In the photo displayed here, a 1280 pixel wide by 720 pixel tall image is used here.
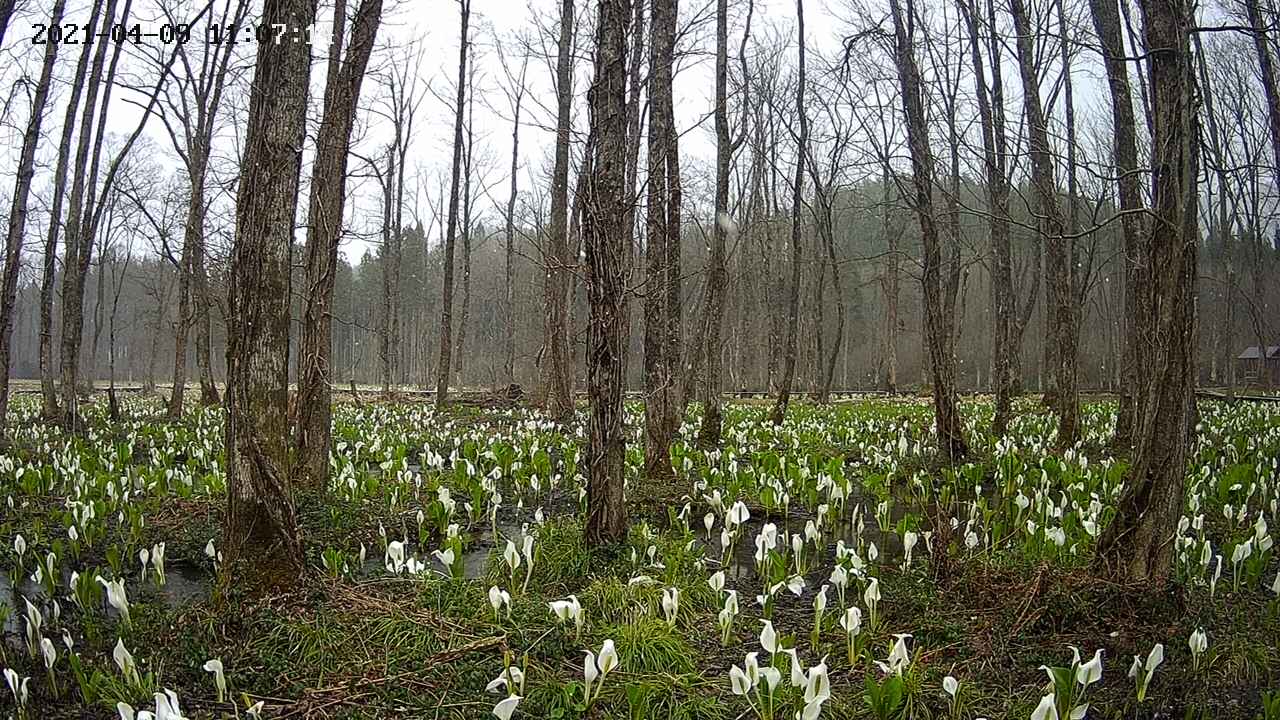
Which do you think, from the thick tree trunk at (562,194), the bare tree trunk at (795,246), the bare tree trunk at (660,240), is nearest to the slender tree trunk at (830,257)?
the bare tree trunk at (795,246)

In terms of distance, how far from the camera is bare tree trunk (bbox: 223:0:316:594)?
443 centimetres

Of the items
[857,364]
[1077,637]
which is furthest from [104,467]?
[857,364]

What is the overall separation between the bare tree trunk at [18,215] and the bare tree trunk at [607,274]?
338 inches

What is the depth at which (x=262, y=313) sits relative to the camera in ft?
14.9

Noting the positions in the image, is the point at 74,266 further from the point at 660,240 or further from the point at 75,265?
the point at 660,240

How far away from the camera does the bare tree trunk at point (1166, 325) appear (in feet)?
14.0

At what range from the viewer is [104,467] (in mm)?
8961

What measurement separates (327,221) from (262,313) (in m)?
2.81

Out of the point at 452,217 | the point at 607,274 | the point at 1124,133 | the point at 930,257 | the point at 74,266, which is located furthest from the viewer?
the point at 452,217

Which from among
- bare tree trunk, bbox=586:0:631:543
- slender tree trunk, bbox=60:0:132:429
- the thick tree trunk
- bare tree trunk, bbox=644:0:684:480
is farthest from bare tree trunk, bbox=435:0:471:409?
bare tree trunk, bbox=586:0:631:543

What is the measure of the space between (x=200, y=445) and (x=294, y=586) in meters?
7.83

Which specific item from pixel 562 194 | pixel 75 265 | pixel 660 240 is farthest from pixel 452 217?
pixel 660 240

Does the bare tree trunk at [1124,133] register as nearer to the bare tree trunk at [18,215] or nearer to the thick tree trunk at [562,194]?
the thick tree trunk at [562,194]

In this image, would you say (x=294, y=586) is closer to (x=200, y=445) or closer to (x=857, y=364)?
(x=200, y=445)
